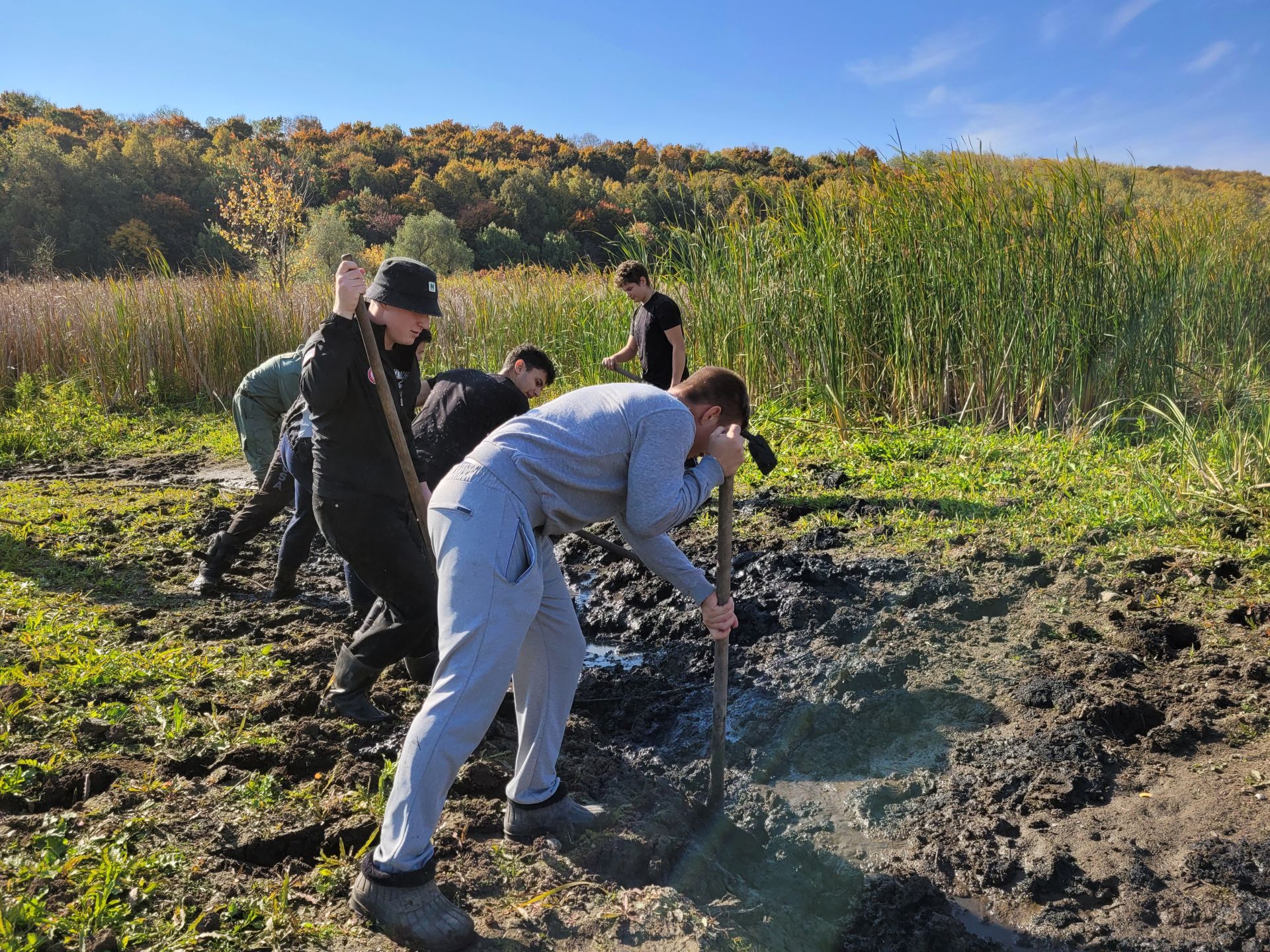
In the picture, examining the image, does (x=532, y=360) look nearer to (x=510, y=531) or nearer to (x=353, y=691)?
(x=353, y=691)

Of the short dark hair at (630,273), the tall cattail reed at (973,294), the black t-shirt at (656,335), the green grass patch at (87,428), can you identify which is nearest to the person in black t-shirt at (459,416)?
the black t-shirt at (656,335)

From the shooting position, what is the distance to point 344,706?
12.4 feet

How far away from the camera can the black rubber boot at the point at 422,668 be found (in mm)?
4129

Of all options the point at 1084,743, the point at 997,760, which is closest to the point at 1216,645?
the point at 1084,743

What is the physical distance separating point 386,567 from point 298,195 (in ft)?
98.0

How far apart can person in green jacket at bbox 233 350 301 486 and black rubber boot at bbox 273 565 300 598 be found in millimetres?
831

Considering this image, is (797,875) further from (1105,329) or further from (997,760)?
Result: (1105,329)

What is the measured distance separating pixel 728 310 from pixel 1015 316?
107 inches

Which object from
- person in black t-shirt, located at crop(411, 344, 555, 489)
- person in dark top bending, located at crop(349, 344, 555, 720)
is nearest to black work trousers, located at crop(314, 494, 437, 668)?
person in dark top bending, located at crop(349, 344, 555, 720)

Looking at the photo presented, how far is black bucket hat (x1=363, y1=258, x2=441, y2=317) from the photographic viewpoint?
11.3 ft

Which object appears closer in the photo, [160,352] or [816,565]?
[816,565]

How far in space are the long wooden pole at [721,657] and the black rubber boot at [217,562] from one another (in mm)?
3582

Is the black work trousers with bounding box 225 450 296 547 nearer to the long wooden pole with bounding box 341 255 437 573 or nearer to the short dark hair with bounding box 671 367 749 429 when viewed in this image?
the long wooden pole with bounding box 341 255 437 573

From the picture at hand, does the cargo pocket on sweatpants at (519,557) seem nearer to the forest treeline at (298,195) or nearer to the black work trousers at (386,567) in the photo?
the black work trousers at (386,567)
